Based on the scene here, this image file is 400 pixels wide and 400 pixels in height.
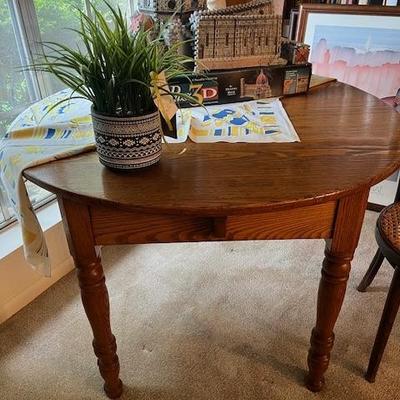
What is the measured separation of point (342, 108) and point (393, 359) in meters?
0.83

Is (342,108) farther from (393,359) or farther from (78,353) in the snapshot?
(78,353)

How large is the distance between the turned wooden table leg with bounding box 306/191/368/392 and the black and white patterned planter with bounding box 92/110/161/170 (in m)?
0.41

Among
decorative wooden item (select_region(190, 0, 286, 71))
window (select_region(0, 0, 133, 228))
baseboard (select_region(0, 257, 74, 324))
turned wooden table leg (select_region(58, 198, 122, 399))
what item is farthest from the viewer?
baseboard (select_region(0, 257, 74, 324))

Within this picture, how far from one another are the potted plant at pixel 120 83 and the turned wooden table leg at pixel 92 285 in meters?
0.13

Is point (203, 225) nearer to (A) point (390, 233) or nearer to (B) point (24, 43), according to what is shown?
(A) point (390, 233)

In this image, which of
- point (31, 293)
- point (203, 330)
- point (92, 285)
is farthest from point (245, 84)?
point (31, 293)

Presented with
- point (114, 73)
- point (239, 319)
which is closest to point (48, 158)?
point (114, 73)

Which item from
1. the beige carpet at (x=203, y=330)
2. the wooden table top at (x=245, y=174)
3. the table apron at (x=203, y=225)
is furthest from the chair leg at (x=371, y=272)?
the table apron at (x=203, y=225)

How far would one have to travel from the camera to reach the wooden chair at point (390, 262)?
3.55 ft

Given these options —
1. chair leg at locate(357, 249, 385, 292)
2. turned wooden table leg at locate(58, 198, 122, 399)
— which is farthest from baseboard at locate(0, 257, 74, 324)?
chair leg at locate(357, 249, 385, 292)

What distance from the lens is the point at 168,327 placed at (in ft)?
4.81

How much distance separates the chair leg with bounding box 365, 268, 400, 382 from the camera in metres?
1.12

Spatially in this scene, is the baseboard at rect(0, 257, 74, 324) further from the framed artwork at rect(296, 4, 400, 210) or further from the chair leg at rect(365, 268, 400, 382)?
the framed artwork at rect(296, 4, 400, 210)

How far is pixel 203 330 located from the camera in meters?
1.45
